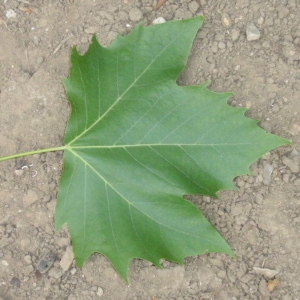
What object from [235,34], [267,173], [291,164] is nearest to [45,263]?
[267,173]

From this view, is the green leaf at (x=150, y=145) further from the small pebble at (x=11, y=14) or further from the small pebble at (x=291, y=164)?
the small pebble at (x=11, y=14)

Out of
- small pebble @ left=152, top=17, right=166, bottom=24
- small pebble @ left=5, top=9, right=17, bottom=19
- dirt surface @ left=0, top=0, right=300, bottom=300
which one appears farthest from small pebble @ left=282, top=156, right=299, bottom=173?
small pebble @ left=5, top=9, right=17, bottom=19

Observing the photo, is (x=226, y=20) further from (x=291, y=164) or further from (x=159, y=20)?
(x=291, y=164)

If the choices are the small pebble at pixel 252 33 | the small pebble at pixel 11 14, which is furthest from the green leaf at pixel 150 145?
the small pebble at pixel 11 14

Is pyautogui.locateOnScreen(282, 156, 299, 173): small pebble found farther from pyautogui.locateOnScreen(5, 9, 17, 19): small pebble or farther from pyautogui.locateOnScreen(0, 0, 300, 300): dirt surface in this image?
pyautogui.locateOnScreen(5, 9, 17, 19): small pebble

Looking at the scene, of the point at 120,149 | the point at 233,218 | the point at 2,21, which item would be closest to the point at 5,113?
the point at 2,21
